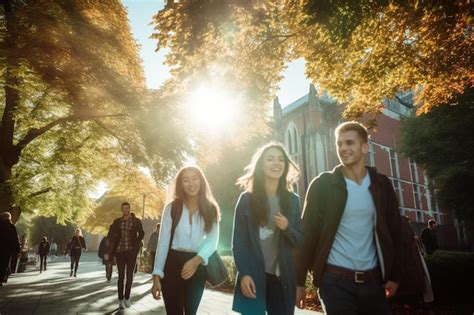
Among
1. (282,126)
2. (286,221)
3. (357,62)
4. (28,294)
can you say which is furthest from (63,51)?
(282,126)

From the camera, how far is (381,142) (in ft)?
104

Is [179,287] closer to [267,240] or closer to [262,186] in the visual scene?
[267,240]

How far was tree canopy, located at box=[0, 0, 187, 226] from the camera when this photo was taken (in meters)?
11.2

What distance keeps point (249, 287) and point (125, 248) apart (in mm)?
5735

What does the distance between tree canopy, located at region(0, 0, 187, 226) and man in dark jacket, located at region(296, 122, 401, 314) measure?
10408 millimetres

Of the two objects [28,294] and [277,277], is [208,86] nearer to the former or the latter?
[277,277]

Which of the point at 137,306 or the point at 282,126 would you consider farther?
the point at 282,126

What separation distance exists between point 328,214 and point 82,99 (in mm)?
11650

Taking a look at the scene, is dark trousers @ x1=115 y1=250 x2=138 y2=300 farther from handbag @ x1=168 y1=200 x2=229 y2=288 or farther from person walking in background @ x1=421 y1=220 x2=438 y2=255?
person walking in background @ x1=421 y1=220 x2=438 y2=255

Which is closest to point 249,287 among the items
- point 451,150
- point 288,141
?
point 451,150

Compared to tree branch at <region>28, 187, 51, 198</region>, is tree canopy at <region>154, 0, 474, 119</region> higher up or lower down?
higher up

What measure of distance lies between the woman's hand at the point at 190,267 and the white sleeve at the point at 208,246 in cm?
6

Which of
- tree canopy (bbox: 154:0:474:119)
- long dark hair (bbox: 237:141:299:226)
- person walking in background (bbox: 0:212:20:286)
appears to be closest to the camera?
long dark hair (bbox: 237:141:299:226)

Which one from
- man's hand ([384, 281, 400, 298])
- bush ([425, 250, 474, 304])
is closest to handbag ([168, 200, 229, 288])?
man's hand ([384, 281, 400, 298])
